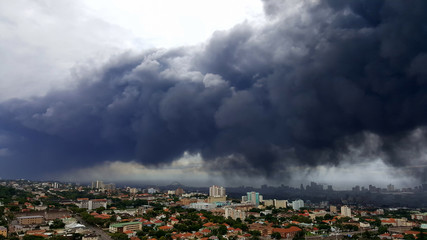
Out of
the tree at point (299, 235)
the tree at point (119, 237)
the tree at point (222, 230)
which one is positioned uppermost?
the tree at point (119, 237)

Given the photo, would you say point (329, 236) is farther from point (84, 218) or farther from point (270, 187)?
point (270, 187)

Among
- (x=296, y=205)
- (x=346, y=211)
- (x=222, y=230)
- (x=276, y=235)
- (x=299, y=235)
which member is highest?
(x=222, y=230)

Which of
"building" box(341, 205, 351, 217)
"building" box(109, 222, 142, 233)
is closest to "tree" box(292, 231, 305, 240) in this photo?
"building" box(109, 222, 142, 233)

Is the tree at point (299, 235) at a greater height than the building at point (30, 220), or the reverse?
the building at point (30, 220)

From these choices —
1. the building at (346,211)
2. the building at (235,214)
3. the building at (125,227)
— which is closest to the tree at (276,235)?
the building at (235,214)

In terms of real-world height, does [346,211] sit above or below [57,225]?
below

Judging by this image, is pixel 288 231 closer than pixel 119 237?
No

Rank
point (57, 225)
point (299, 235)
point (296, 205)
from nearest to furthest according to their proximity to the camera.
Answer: point (299, 235) → point (57, 225) → point (296, 205)

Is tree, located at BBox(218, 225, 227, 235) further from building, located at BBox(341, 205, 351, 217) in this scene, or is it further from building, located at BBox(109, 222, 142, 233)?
building, located at BBox(341, 205, 351, 217)

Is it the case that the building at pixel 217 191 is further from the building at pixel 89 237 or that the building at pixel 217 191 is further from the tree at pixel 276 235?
the building at pixel 89 237

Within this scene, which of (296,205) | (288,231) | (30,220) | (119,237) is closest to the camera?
(119,237)

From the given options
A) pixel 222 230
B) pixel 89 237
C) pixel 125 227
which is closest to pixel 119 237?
pixel 89 237

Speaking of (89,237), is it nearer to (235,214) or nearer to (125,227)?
(125,227)
